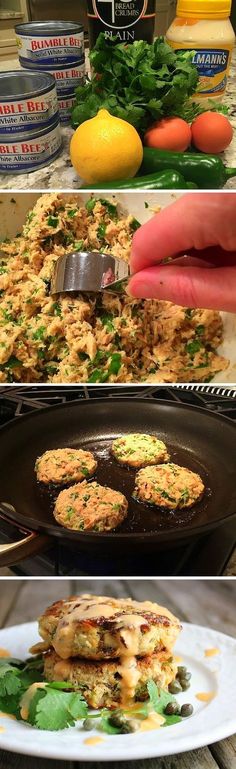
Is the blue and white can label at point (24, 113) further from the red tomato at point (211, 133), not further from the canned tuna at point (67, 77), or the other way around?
the red tomato at point (211, 133)

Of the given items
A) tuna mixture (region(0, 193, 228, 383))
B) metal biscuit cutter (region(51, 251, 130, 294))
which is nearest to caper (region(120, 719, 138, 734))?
tuna mixture (region(0, 193, 228, 383))

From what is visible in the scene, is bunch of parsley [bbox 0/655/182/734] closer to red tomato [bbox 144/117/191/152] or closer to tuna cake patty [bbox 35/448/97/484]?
tuna cake patty [bbox 35/448/97/484]

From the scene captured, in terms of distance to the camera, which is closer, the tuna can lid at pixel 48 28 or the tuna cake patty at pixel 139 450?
the tuna can lid at pixel 48 28

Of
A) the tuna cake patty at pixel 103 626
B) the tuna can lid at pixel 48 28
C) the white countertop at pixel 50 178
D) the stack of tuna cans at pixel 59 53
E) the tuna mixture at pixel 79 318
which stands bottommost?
the tuna cake patty at pixel 103 626

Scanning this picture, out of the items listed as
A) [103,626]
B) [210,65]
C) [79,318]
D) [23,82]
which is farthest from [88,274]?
[103,626]

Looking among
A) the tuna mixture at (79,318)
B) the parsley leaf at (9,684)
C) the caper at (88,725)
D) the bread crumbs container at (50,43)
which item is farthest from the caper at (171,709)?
the bread crumbs container at (50,43)

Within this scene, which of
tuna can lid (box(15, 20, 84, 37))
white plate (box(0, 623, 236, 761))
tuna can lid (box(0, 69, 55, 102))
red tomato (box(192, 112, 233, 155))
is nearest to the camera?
tuna can lid (box(15, 20, 84, 37))
